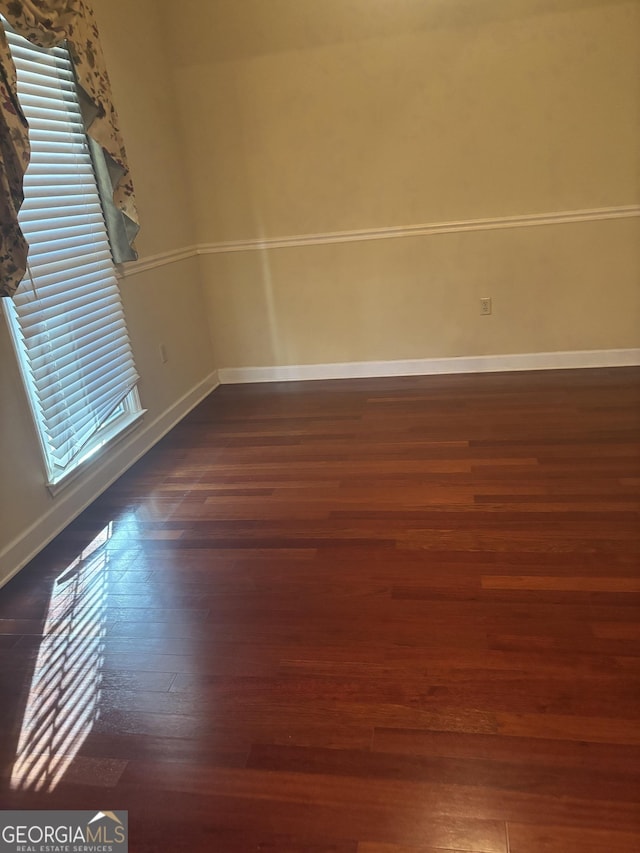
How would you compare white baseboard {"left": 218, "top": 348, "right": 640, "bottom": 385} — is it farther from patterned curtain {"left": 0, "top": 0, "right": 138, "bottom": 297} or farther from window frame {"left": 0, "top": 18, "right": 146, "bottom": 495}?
patterned curtain {"left": 0, "top": 0, "right": 138, "bottom": 297}

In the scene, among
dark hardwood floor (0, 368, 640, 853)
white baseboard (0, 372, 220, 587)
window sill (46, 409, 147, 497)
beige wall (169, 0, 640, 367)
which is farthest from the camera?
beige wall (169, 0, 640, 367)

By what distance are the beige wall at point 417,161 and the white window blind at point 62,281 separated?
1290mm

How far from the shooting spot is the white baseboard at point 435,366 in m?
3.86

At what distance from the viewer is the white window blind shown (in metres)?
2.44

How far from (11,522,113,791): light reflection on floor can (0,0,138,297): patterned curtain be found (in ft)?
3.36

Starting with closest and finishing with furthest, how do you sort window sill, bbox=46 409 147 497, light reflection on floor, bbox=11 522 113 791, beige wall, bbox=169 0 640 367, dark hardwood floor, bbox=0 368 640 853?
dark hardwood floor, bbox=0 368 640 853 < light reflection on floor, bbox=11 522 113 791 < window sill, bbox=46 409 147 497 < beige wall, bbox=169 0 640 367

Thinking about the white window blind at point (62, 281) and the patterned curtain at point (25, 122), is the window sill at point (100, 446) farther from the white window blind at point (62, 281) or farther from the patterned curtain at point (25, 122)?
the patterned curtain at point (25, 122)

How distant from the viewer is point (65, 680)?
70.2 inches

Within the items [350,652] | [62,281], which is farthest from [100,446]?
[350,652]

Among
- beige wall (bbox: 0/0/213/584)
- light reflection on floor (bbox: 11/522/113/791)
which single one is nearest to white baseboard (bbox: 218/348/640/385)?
beige wall (bbox: 0/0/213/584)

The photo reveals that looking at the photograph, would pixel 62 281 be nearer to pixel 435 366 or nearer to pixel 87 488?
pixel 87 488

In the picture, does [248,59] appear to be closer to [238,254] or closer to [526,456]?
[238,254]

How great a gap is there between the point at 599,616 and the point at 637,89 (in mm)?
2949

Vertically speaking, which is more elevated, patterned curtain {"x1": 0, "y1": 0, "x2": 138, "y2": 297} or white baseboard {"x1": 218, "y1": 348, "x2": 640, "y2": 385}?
patterned curtain {"x1": 0, "y1": 0, "x2": 138, "y2": 297}
